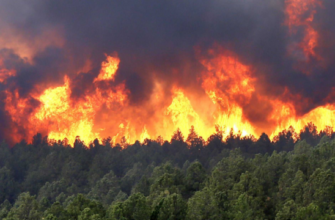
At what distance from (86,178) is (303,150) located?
7606cm

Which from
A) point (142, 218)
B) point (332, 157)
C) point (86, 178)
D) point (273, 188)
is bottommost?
point (142, 218)

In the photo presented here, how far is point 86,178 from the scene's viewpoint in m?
169

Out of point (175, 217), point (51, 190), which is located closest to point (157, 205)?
point (175, 217)

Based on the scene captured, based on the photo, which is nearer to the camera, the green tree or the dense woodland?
the dense woodland

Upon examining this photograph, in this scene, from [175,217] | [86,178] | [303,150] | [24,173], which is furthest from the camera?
[24,173]

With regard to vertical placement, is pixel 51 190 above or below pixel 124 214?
above

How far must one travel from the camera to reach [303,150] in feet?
487

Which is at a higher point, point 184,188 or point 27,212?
point 184,188

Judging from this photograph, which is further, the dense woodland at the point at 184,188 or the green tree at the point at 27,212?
the green tree at the point at 27,212

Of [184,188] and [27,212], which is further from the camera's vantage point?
[184,188]

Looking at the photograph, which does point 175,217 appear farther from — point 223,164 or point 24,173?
point 24,173

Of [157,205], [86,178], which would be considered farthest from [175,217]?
[86,178]

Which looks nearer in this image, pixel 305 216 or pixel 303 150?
pixel 305 216

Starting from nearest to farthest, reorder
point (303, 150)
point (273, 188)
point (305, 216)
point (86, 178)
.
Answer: point (305, 216) < point (273, 188) < point (303, 150) < point (86, 178)
